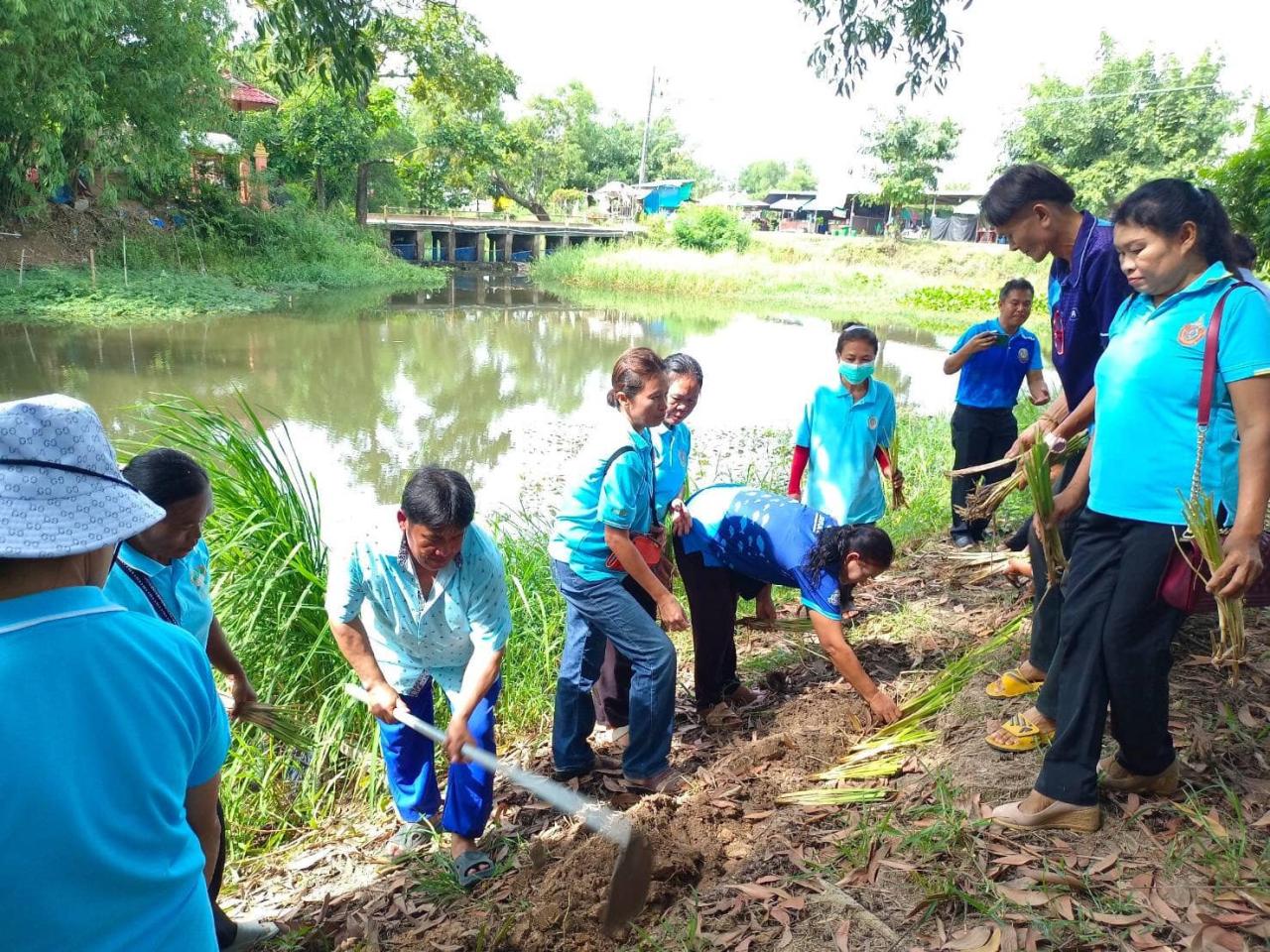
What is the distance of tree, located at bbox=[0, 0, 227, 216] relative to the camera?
15.3 metres

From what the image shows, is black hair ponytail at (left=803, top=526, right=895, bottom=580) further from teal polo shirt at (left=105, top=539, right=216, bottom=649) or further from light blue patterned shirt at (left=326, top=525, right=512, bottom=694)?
teal polo shirt at (left=105, top=539, right=216, bottom=649)

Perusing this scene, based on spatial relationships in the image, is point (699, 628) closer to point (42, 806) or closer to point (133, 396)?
point (42, 806)

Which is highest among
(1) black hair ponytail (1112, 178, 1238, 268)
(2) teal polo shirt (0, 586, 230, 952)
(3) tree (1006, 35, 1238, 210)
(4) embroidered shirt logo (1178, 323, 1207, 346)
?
(3) tree (1006, 35, 1238, 210)

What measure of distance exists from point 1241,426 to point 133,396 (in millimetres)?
13032

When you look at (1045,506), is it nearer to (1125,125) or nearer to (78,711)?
(78,711)

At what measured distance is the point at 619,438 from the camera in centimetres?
313

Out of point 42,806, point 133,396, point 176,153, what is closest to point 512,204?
point 176,153

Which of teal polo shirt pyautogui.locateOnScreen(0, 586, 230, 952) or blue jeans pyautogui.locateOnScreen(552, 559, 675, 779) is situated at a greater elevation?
teal polo shirt pyautogui.locateOnScreen(0, 586, 230, 952)

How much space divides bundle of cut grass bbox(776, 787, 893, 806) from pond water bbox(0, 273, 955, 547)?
376 centimetres

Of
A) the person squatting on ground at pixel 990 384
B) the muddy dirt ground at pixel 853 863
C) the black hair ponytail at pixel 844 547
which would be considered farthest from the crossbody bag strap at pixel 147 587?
the person squatting on ground at pixel 990 384

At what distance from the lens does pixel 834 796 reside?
291 cm

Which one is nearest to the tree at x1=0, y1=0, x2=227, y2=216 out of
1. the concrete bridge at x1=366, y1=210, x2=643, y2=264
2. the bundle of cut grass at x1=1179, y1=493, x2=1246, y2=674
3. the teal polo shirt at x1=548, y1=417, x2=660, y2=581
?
the concrete bridge at x1=366, y1=210, x2=643, y2=264

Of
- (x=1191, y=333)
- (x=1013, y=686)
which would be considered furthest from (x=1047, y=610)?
(x=1191, y=333)

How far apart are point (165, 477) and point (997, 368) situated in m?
4.78
